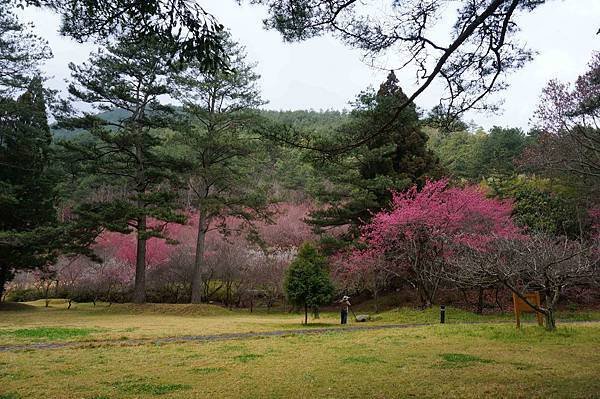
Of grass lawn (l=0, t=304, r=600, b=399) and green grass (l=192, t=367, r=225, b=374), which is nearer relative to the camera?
grass lawn (l=0, t=304, r=600, b=399)

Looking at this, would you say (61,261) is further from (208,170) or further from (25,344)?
(25,344)

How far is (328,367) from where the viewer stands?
6.27 meters

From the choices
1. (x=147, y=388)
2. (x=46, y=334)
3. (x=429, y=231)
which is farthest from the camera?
(x=429, y=231)

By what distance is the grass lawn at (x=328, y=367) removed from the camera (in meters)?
4.89

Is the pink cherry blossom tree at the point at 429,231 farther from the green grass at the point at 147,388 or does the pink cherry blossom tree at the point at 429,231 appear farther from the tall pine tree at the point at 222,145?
the green grass at the point at 147,388

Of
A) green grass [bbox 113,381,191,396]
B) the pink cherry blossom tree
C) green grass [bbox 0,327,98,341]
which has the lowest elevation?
green grass [bbox 0,327,98,341]

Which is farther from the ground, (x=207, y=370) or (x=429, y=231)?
(x=429, y=231)

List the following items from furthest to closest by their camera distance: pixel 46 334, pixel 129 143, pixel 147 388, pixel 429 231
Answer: pixel 129 143 → pixel 429 231 → pixel 46 334 → pixel 147 388

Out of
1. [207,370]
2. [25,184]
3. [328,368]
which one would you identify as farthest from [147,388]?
[25,184]

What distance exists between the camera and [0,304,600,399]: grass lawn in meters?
4.89

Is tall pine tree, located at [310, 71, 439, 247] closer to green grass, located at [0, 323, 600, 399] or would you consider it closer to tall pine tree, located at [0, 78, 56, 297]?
green grass, located at [0, 323, 600, 399]

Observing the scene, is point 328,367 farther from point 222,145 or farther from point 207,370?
point 222,145

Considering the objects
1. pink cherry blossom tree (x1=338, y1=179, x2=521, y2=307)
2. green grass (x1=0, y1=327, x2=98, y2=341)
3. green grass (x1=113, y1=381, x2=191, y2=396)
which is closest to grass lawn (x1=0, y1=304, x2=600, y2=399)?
green grass (x1=113, y1=381, x2=191, y2=396)

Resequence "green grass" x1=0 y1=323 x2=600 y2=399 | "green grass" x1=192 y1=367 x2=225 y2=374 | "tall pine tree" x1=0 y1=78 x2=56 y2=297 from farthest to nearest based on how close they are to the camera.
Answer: "tall pine tree" x1=0 y1=78 x2=56 y2=297
"green grass" x1=192 y1=367 x2=225 y2=374
"green grass" x1=0 y1=323 x2=600 y2=399
